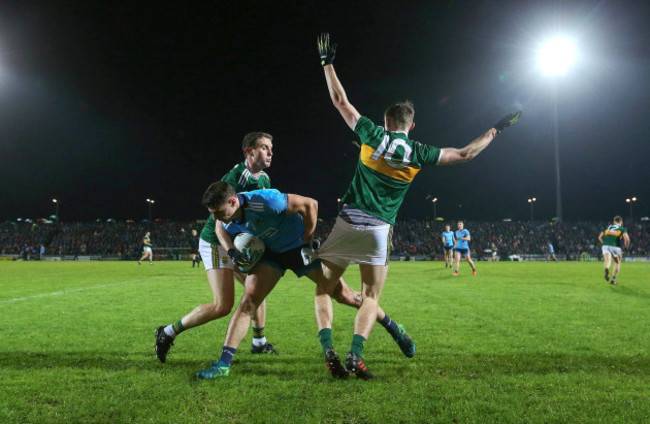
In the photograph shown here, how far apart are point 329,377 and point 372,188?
1.81 metres

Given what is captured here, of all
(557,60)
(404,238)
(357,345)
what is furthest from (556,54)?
(357,345)

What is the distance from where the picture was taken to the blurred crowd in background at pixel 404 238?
45844mm

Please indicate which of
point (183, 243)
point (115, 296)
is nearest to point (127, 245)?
point (183, 243)

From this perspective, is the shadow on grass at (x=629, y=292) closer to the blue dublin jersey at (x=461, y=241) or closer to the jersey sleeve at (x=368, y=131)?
the blue dublin jersey at (x=461, y=241)

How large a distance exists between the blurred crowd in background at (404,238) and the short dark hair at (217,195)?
133 ft

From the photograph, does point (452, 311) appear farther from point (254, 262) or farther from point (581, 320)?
point (254, 262)

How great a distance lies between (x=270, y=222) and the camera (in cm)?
441

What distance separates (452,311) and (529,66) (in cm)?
3845

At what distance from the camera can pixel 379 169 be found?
14.7ft

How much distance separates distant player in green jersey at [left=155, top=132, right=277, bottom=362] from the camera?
4883 mm

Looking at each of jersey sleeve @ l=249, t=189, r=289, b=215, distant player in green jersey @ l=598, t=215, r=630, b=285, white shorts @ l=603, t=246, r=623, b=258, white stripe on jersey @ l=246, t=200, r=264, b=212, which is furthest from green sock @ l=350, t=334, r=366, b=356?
white shorts @ l=603, t=246, r=623, b=258

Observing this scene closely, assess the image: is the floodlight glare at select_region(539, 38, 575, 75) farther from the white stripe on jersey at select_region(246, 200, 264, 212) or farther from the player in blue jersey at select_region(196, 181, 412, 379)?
the white stripe on jersey at select_region(246, 200, 264, 212)

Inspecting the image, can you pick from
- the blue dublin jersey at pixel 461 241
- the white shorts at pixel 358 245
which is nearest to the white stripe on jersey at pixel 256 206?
the white shorts at pixel 358 245

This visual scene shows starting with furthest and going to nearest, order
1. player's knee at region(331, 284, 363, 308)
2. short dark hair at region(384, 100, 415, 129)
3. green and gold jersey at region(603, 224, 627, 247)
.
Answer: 1. green and gold jersey at region(603, 224, 627, 247)
2. player's knee at region(331, 284, 363, 308)
3. short dark hair at region(384, 100, 415, 129)
